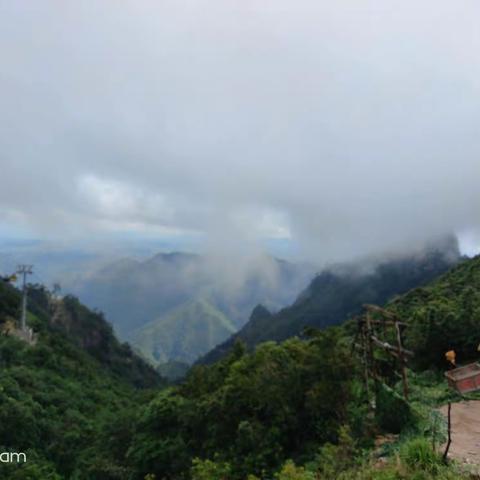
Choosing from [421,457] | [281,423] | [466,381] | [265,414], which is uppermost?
[466,381]

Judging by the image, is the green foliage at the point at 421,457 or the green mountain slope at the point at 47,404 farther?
the green mountain slope at the point at 47,404

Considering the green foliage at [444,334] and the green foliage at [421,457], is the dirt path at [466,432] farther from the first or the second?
the green foliage at [444,334]

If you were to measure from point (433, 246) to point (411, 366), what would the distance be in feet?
494

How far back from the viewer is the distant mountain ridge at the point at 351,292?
484 ft

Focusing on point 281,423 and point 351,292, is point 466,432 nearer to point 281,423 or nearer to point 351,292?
point 281,423

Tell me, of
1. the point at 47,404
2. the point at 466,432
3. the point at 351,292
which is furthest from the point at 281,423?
the point at 351,292

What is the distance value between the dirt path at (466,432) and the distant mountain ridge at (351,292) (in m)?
122

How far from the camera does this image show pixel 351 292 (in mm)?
164125

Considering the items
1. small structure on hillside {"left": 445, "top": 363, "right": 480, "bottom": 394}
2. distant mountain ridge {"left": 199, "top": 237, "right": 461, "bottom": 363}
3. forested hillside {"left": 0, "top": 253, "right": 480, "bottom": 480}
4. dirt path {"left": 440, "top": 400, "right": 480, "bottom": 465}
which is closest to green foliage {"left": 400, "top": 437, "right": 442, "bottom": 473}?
forested hillside {"left": 0, "top": 253, "right": 480, "bottom": 480}

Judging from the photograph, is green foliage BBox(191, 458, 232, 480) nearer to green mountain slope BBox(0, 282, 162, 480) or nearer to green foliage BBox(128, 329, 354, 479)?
green foliage BBox(128, 329, 354, 479)

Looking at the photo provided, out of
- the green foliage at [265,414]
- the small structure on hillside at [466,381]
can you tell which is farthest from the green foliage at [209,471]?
the small structure on hillside at [466,381]

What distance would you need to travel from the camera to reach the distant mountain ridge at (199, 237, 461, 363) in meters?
148

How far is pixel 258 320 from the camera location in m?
185

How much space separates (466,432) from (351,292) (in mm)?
152534
